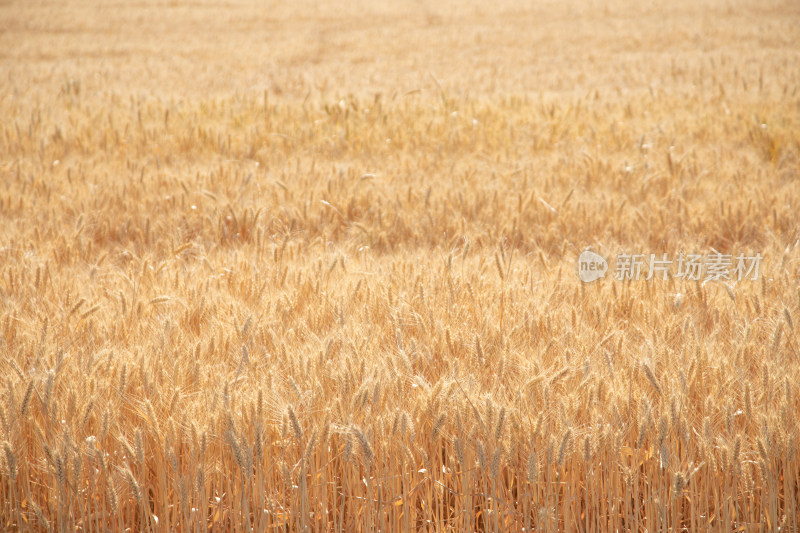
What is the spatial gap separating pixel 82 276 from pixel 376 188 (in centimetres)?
183

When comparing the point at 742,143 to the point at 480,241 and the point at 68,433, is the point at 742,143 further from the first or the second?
the point at 68,433

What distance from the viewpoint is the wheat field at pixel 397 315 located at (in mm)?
1268

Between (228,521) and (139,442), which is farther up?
(139,442)

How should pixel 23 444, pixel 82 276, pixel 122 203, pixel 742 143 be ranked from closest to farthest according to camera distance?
pixel 23 444 < pixel 82 276 < pixel 122 203 < pixel 742 143

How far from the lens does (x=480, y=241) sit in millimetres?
3143

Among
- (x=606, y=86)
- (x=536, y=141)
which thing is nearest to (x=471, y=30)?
(x=606, y=86)

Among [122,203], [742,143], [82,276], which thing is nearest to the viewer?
[82,276]

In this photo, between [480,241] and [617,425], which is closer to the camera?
[617,425]

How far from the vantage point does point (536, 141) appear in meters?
5.24

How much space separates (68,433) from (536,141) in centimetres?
461

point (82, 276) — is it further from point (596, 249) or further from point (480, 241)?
point (596, 249)

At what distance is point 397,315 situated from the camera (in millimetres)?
1840

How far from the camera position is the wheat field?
127 cm

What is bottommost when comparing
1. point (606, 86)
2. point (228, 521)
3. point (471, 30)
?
point (228, 521)
